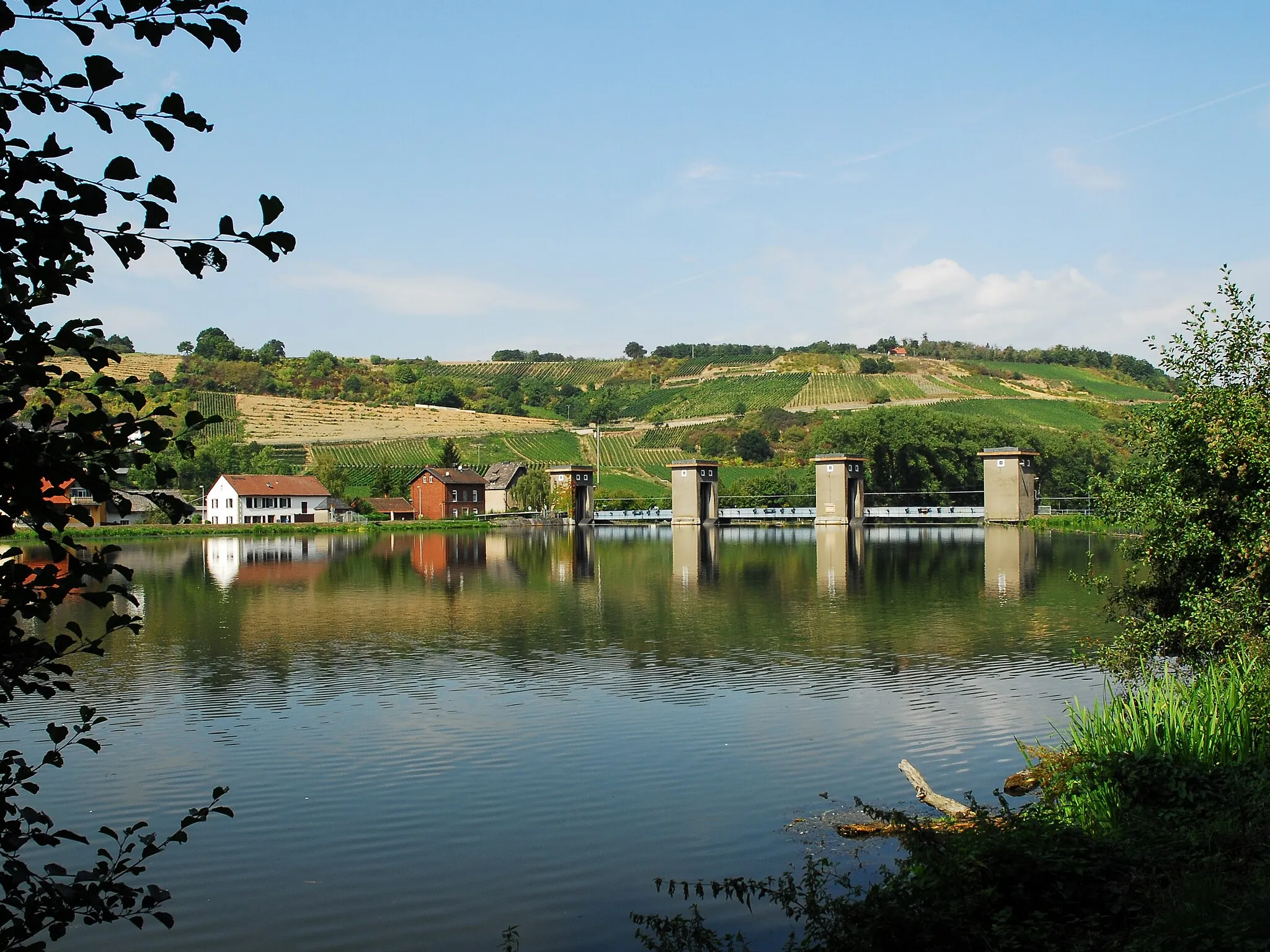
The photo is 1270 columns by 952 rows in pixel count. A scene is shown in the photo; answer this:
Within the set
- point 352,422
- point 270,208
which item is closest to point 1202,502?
point 270,208

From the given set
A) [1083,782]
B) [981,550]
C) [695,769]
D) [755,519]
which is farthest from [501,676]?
[755,519]

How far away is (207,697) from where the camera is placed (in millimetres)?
17172

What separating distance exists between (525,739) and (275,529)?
210 ft

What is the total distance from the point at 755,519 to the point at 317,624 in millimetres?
59222

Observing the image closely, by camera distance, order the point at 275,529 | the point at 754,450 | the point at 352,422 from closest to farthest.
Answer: the point at 275,529 → the point at 754,450 → the point at 352,422

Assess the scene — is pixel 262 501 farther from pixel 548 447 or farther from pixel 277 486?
pixel 548 447

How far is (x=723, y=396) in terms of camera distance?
133375mm

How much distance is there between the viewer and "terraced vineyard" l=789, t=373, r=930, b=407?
124 meters

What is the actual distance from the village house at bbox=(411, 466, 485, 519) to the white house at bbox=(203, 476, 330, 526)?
7.88 metres

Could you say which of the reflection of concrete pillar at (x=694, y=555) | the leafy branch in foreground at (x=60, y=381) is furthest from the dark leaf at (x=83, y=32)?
the reflection of concrete pillar at (x=694, y=555)

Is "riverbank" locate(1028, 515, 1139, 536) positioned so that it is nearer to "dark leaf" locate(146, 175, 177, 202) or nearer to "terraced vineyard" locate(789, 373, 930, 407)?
"terraced vineyard" locate(789, 373, 930, 407)

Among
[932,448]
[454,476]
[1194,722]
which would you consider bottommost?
[1194,722]

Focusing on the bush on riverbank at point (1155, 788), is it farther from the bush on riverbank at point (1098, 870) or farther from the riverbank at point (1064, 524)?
the riverbank at point (1064, 524)

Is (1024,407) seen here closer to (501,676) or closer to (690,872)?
(501,676)
